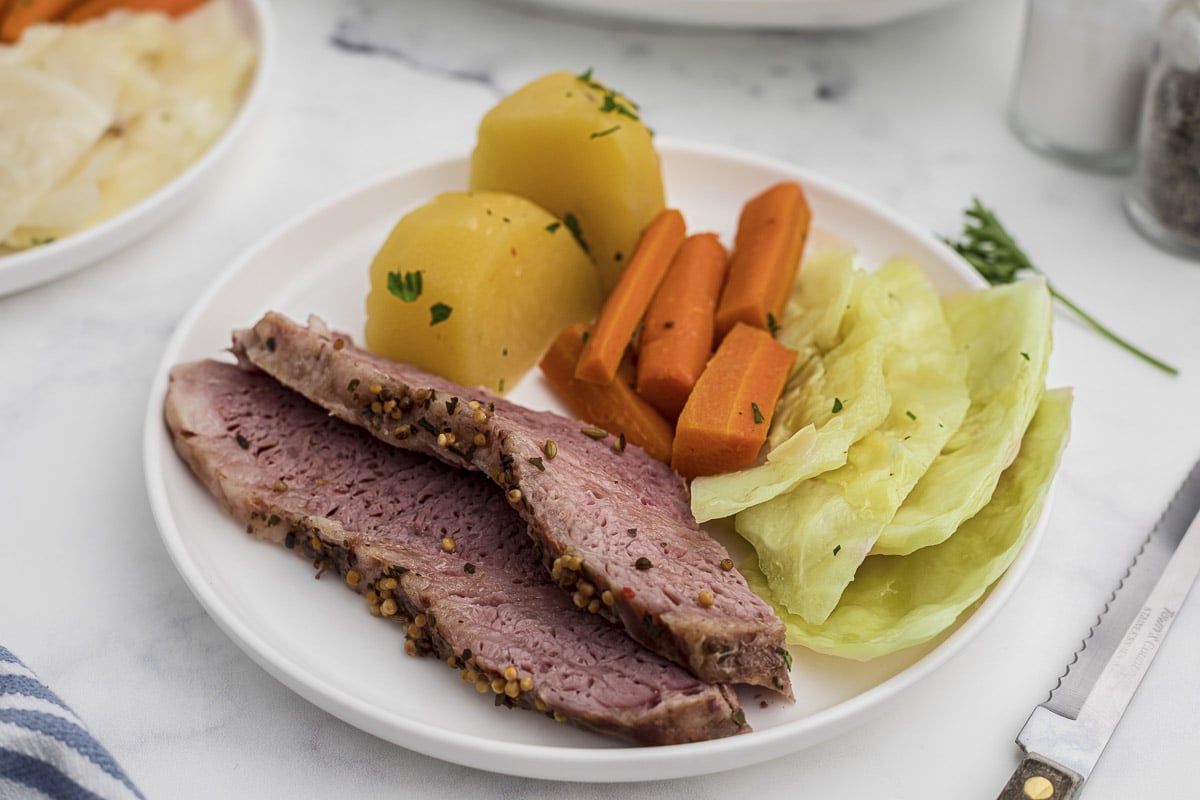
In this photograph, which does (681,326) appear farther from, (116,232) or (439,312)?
(116,232)

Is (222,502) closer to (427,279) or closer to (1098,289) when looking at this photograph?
(427,279)

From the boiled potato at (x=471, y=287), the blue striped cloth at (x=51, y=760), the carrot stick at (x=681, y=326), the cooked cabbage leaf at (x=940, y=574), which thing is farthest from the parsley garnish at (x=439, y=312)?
the blue striped cloth at (x=51, y=760)

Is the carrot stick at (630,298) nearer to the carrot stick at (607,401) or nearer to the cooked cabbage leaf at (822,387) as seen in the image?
the carrot stick at (607,401)

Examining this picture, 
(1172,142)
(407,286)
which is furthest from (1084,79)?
(407,286)

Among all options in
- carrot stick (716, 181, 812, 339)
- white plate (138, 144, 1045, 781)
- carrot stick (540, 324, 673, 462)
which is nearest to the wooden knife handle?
white plate (138, 144, 1045, 781)

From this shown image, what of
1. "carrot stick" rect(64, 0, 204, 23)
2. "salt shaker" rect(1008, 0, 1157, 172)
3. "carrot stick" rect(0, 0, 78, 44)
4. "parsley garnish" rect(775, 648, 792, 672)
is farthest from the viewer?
"carrot stick" rect(64, 0, 204, 23)

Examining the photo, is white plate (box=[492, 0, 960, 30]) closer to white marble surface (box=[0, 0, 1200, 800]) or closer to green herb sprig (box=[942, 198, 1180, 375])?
white marble surface (box=[0, 0, 1200, 800])
